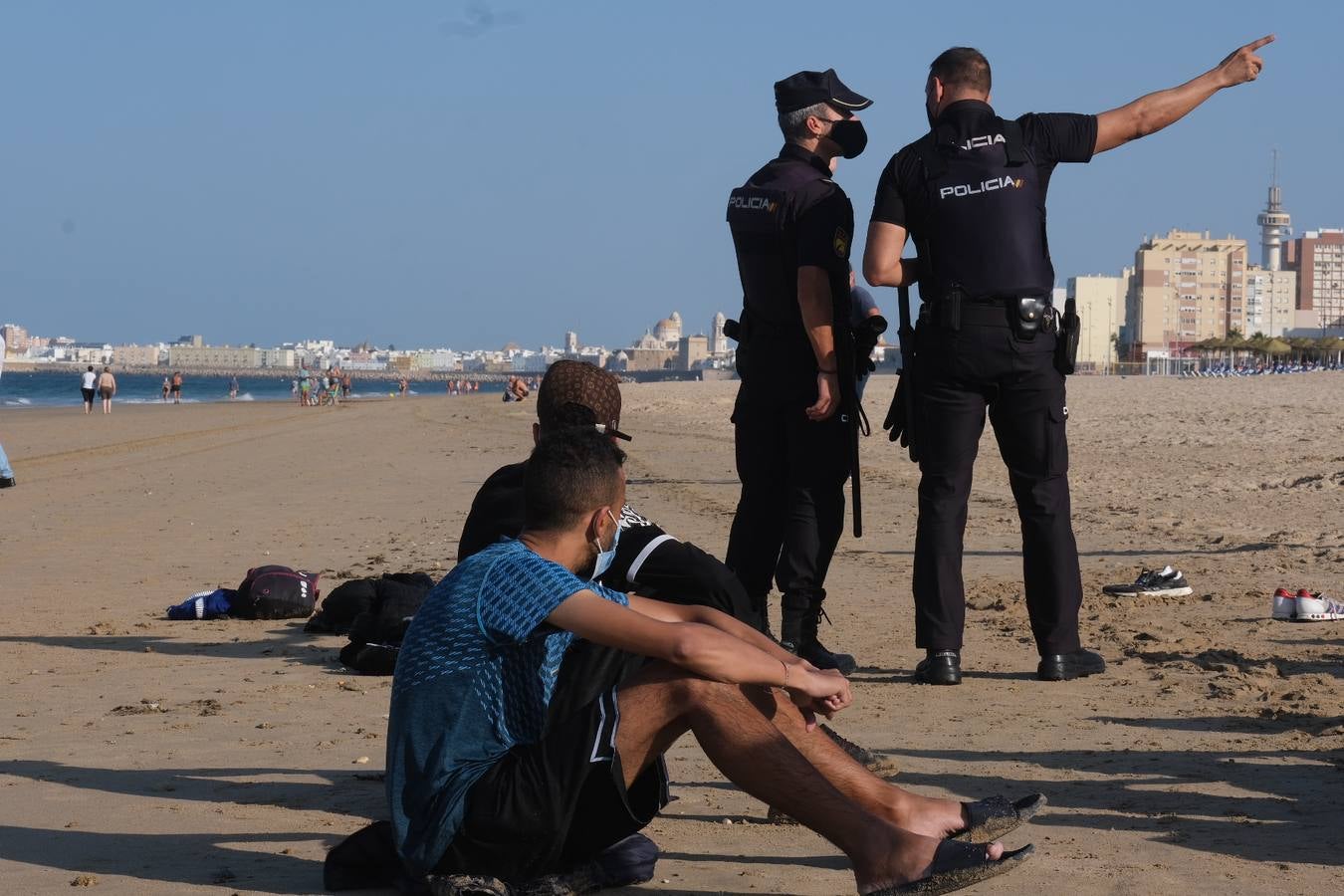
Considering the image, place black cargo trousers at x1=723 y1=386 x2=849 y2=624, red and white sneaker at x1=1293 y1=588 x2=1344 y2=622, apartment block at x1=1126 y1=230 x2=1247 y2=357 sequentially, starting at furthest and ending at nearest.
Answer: apartment block at x1=1126 y1=230 x2=1247 y2=357
red and white sneaker at x1=1293 y1=588 x2=1344 y2=622
black cargo trousers at x1=723 y1=386 x2=849 y2=624

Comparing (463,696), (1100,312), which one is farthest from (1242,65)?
(1100,312)

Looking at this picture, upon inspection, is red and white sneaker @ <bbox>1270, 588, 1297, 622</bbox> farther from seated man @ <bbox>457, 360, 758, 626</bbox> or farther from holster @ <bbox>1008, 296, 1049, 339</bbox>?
seated man @ <bbox>457, 360, 758, 626</bbox>

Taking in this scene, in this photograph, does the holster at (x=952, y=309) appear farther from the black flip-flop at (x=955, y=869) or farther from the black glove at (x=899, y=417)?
the black flip-flop at (x=955, y=869)

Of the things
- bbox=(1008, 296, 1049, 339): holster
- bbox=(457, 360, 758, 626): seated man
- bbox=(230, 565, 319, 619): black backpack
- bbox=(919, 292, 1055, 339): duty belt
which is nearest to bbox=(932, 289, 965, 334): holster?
bbox=(919, 292, 1055, 339): duty belt

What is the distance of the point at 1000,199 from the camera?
17.8 ft

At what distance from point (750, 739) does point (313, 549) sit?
754cm

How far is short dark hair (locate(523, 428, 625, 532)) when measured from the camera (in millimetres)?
3119

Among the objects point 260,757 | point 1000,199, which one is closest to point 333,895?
point 260,757

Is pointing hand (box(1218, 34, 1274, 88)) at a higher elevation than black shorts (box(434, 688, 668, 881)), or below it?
higher

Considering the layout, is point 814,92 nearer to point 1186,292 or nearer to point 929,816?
point 929,816

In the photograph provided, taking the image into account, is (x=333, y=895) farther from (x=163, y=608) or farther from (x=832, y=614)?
(x=163, y=608)

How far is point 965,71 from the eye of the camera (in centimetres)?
552

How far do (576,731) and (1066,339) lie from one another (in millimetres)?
3139

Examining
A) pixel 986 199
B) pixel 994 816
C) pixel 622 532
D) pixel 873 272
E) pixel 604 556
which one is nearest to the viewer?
pixel 994 816
